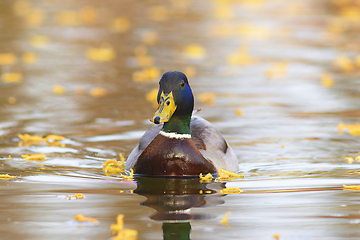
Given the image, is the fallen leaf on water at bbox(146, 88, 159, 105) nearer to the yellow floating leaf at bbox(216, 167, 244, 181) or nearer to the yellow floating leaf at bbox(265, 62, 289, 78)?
the yellow floating leaf at bbox(265, 62, 289, 78)

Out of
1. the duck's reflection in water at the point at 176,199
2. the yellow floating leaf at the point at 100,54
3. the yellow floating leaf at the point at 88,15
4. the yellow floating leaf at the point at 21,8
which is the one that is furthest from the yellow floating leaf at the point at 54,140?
the yellow floating leaf at the point at 21,8

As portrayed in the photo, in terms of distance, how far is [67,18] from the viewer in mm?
20125

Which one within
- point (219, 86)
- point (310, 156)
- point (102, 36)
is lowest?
point (310, 156)

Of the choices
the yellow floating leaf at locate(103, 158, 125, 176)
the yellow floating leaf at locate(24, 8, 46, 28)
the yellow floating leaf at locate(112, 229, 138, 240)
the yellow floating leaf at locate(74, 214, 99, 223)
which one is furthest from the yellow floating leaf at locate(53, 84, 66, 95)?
the yellow floating leaf at locate(24, 8, 46, 28)

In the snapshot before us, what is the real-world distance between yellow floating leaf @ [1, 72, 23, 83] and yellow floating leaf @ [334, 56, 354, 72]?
644cm

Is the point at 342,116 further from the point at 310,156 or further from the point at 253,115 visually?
A: the point at 310,156

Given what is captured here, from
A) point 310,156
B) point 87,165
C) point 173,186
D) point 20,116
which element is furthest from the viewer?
point 20,116

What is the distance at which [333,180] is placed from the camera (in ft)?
20.1

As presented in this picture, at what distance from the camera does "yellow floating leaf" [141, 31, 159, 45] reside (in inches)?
636

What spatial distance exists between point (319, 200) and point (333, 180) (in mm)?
897

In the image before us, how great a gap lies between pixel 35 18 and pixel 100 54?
19.7ft

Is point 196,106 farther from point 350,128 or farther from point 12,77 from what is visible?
point 12,77

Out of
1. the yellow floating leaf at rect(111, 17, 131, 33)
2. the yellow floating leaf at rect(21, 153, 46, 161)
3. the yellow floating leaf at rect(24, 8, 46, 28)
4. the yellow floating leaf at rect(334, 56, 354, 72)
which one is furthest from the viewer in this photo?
the yellow floating leaf at rect(24, 8, 46, 28)

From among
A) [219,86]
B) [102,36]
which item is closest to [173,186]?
[219,86]
